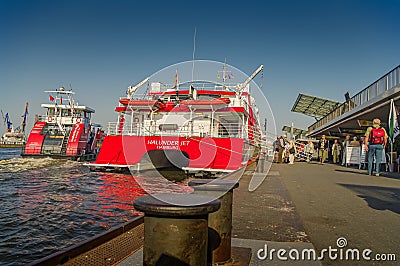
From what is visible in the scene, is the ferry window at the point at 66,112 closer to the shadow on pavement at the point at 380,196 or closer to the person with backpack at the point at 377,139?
the person with backpack at the point at 377,139

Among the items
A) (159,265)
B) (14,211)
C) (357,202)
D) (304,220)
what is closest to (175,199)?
(159,265)

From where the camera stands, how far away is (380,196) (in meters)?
6.35

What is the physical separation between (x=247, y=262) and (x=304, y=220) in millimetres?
1969

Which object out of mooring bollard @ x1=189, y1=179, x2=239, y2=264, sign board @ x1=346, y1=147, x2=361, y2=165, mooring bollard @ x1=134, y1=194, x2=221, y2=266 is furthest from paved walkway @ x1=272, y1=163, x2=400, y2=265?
sign board @ x1=346, y1=147, x2=361, y2=165

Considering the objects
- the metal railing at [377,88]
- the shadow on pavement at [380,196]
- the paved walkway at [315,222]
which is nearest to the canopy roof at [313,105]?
the metal railing at [377,88]

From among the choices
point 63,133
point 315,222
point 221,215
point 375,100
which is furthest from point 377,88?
point 63,133

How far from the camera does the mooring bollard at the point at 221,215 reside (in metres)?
2.72

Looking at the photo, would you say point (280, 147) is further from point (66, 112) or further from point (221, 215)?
point (66, 112)

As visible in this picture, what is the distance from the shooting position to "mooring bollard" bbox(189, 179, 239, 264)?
2.72 m

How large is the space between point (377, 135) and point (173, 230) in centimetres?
996

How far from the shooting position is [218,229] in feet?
9.19

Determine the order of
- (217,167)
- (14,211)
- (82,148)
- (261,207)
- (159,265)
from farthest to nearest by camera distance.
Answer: (82,148) → (217,167) → (14,211) → (261,207) → (159,265)

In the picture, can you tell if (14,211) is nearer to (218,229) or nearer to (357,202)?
(218,229)

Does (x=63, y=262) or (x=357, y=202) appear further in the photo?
(x=357, y=202)
